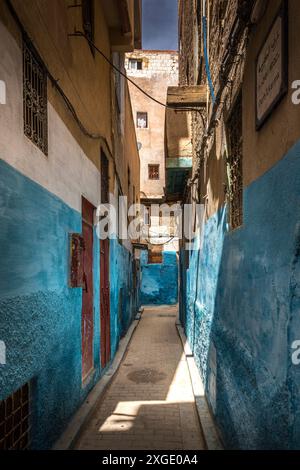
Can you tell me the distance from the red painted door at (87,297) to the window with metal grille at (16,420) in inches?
93.9

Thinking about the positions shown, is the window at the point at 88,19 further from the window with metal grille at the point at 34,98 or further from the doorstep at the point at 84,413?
the doorstep at the point at 84,413

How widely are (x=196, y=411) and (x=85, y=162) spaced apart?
4.40 m

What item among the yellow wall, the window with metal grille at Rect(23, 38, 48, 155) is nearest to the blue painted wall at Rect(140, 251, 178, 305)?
the yellow wall

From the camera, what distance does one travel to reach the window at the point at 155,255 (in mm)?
25109

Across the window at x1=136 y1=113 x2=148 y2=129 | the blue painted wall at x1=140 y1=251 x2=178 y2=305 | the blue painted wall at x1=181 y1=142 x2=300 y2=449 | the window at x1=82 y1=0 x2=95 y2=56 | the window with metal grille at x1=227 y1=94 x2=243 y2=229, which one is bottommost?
the blue painted wall at x1=140 y1=251 x2=178 y2=305

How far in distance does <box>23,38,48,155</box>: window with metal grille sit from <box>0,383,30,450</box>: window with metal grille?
2324 millimetres

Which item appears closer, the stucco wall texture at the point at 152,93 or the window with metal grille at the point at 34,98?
the window with metal grille at the point at 34,98

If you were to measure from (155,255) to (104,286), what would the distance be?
1778cm

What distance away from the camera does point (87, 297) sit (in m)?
5.80

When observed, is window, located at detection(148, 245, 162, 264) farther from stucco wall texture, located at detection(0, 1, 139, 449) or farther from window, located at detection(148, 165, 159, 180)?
stucco wall texture, located at detection(0, 1, 139, 449)

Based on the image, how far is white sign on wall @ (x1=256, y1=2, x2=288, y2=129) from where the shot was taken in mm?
2361

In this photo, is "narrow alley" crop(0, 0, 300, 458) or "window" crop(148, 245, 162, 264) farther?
"window" crop(148, 245, 162, 264)

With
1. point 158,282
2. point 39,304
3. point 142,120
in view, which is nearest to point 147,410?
point 39,304

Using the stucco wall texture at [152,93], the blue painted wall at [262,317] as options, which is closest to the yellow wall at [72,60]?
the blue painted wall at [262,317]
